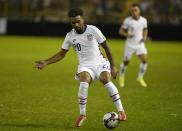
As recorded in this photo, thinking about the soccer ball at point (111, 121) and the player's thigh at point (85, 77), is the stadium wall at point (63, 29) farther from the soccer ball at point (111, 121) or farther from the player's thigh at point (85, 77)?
the soccer ball at point (111, 121)

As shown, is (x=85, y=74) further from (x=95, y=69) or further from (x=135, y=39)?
(x=135, y=39)

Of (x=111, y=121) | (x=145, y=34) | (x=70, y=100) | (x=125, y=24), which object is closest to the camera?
(x=111, y=121)

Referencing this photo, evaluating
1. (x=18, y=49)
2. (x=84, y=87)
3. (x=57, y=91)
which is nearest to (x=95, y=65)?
(x=84, y=87)

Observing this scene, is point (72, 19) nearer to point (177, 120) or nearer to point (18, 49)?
point (177, 120)

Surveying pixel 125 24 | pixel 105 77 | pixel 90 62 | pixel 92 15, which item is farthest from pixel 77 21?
pixel 92 15

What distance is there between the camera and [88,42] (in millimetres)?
7445

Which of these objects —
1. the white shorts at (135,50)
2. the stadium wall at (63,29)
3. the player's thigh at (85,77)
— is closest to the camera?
the player's thigh at (85,77)

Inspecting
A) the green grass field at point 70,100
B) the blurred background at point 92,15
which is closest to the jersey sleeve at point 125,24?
the green grass field at point 70,100

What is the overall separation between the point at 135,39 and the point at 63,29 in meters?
22.0

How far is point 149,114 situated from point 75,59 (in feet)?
40.4

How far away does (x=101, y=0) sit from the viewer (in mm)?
33469

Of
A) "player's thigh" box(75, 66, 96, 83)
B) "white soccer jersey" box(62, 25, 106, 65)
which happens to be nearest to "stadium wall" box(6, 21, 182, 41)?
"white soccer jersey" box(62, 25, 106, 65)

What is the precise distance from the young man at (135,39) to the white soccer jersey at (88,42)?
Result: 5.41 metres

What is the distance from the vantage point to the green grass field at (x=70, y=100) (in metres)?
7.49
